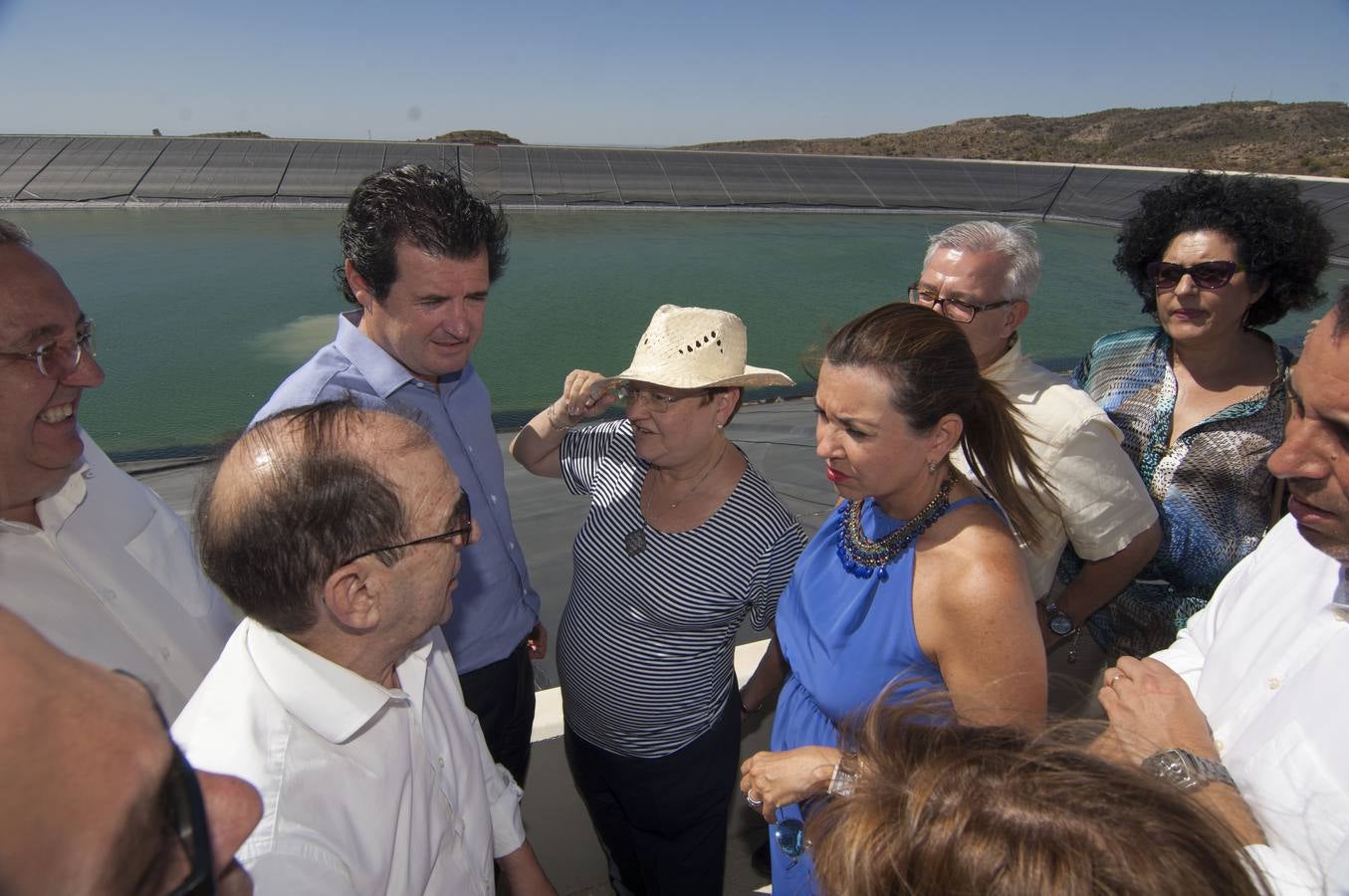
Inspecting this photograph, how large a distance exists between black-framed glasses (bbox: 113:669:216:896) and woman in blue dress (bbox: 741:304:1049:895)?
0.93 meters

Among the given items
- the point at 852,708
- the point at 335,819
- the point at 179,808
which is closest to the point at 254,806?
the point at 179,808

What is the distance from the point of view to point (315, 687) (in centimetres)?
100

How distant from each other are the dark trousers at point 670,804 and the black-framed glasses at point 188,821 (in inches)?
55.3

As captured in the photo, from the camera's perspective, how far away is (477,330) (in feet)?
6.18

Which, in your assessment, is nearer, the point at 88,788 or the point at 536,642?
the point at 88,788

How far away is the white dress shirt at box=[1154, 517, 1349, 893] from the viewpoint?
91 cm

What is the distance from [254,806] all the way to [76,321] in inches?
51.7

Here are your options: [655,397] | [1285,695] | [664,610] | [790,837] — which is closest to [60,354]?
[655,397]

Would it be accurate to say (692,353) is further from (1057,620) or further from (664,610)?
(1057,620)

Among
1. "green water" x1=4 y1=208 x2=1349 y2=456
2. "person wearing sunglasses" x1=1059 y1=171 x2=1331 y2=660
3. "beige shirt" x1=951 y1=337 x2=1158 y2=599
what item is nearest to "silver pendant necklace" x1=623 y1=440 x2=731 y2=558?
"beige shirt" x1=951 y1=337 x2=1158 y2=599

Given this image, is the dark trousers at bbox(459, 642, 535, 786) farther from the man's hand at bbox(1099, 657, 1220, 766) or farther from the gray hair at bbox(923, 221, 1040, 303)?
the gray hair at bbox(923, 221, 1040, 303)

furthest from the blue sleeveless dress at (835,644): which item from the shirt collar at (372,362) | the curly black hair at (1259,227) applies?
the curly black hair at (1259,227)

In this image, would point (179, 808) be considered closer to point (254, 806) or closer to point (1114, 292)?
point (254, 806)

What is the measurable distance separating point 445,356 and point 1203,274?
1970 mm
